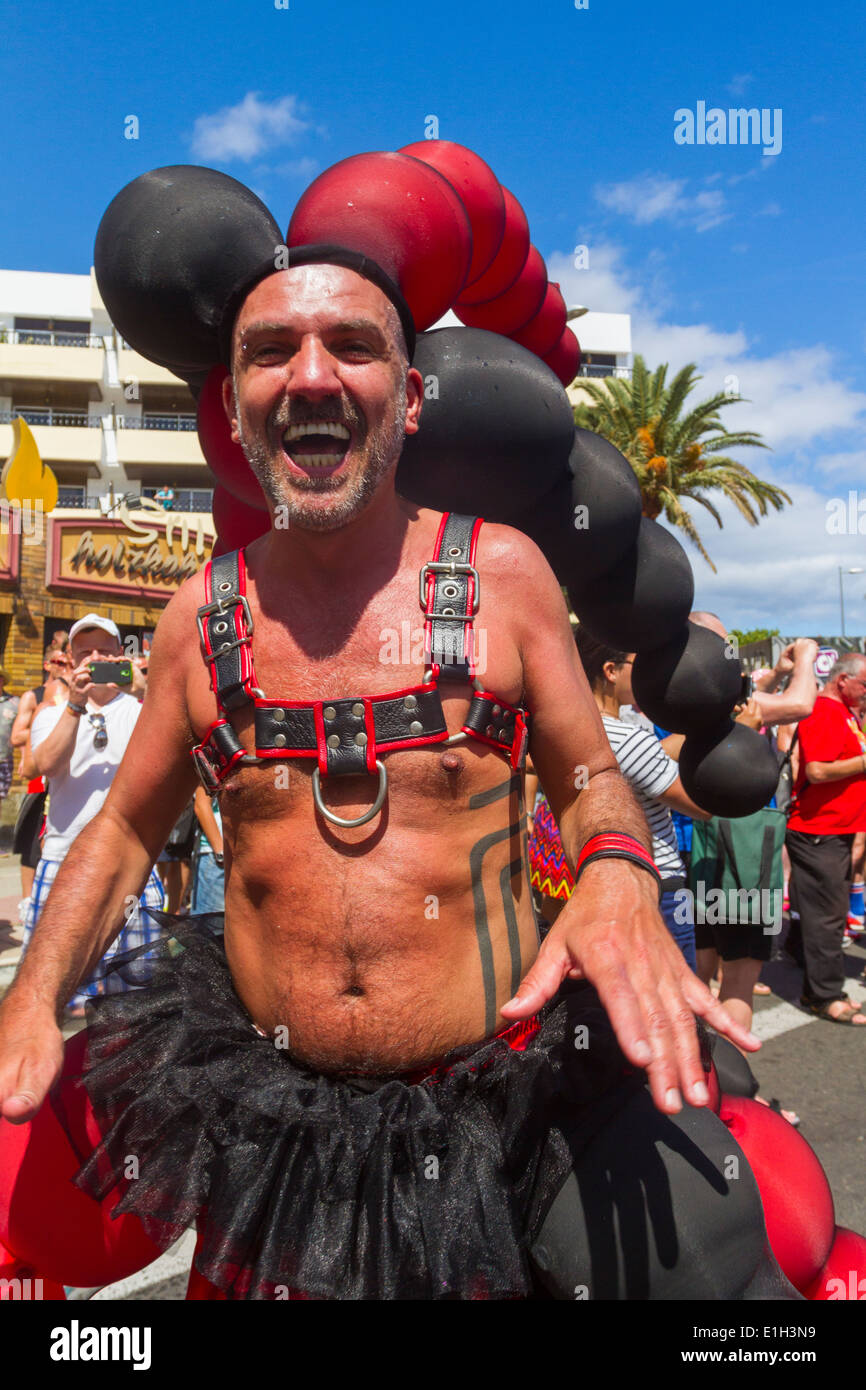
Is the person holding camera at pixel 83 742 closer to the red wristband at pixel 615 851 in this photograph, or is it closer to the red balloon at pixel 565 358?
the red balloon at pixel 565 358

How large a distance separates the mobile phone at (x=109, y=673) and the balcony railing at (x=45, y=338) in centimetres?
3024

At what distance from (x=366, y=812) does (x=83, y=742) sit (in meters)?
3.48

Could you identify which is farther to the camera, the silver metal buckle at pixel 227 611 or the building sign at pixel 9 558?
the building sign at pixel 9 558

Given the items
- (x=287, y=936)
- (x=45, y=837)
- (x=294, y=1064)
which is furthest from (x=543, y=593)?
(x=45, y=837)

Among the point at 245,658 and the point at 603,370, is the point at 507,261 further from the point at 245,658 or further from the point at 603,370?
the point at 603,370

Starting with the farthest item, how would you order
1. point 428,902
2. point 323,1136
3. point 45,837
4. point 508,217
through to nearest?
point 45,837 → point 508,217 → point 428,902 → point 323,1136

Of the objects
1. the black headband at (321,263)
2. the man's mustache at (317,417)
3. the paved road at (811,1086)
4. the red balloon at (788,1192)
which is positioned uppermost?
the black headband at (321,263)

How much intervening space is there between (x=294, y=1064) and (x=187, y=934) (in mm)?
450

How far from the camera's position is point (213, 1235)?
1.40 m

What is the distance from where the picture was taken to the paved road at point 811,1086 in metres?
3.03

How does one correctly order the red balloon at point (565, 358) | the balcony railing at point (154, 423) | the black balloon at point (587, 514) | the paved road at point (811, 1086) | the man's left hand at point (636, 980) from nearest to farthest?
the man's left hand at point (636, 980)
the black balloon at point (587, 514)
the red balloon at point (565, 358)
the paved road at point (811, 1086)
the balcony railing at point (154, 423)

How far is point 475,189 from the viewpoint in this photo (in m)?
2.32

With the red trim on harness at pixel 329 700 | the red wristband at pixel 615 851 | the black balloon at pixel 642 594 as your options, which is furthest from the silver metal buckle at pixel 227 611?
the black balloon at pixel 642 594
